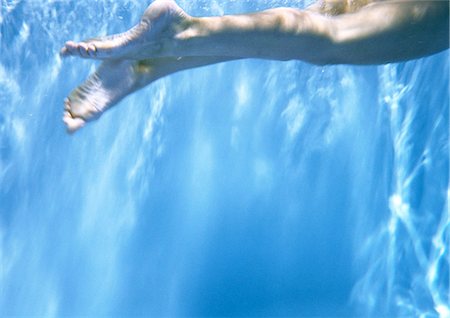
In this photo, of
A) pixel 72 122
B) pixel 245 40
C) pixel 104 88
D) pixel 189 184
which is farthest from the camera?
pixel 189 184

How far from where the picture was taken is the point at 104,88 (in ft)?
13.6

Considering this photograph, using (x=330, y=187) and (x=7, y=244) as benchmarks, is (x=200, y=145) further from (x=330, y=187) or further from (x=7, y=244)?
(x=7, y=244)

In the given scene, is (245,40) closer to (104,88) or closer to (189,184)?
(104,88)

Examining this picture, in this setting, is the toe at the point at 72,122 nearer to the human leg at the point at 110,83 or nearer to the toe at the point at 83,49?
the human leg at the point at 110,83

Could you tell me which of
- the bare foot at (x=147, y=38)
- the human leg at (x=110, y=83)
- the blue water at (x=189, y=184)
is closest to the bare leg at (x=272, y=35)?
the bare foot at (x=147, y=38)

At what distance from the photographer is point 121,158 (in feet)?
45.1

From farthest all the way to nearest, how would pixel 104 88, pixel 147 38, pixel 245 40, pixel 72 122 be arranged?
pixel 104 88
pixel 72 122
pixel 245 40
pixel 147 38

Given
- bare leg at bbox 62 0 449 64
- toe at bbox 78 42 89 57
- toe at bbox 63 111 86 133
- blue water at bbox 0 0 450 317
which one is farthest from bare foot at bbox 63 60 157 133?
blue water at bbox 0 0 450 317

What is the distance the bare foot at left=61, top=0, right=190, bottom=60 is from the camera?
3268mm

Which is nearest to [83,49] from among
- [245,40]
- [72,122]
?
[72,122]

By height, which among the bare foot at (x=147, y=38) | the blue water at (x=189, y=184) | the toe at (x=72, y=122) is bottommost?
the toe at (x=72, y=122)

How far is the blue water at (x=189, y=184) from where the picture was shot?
12656mm

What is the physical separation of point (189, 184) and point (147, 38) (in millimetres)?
11183

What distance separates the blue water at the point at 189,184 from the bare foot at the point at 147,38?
9.04 meters
